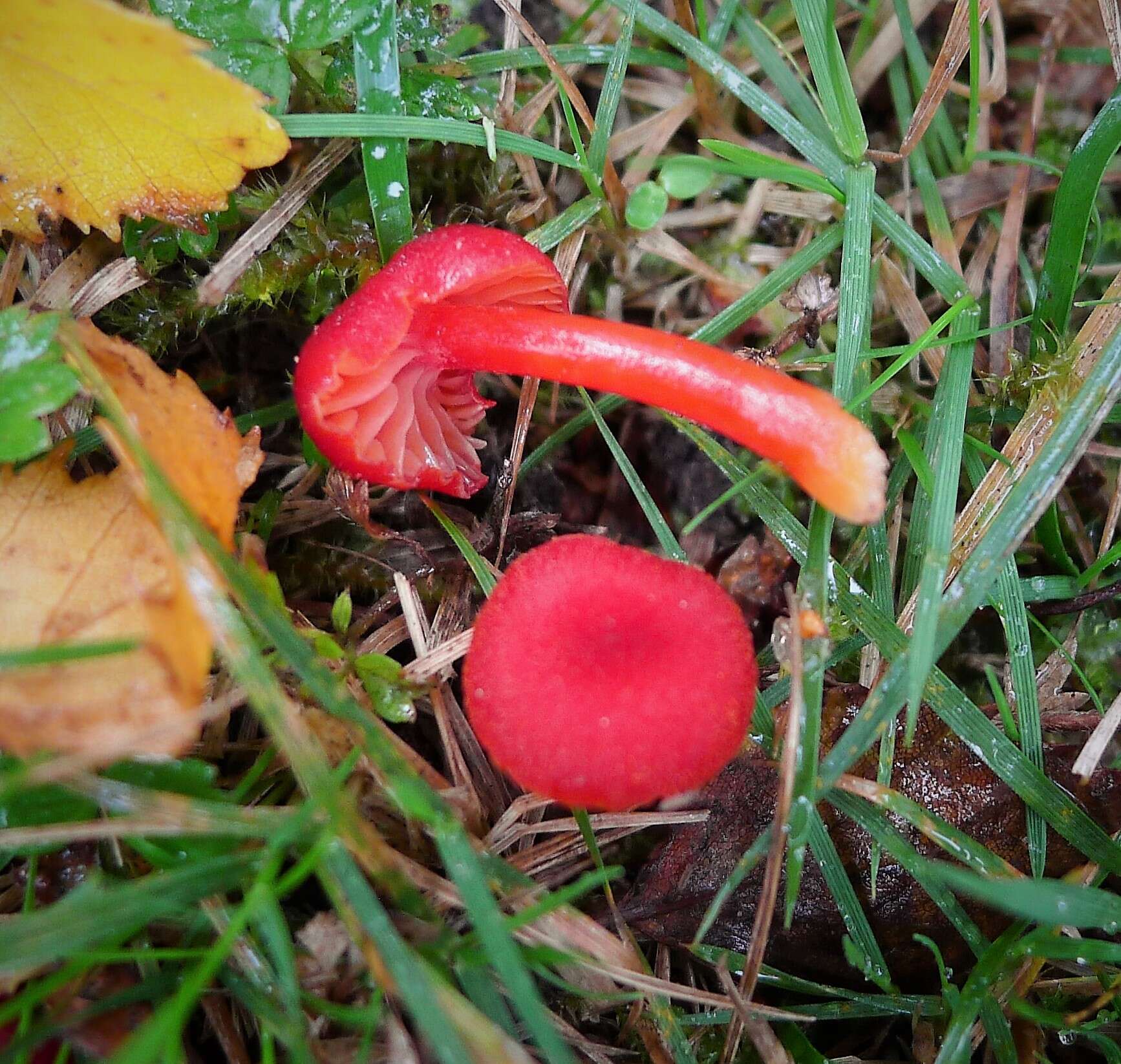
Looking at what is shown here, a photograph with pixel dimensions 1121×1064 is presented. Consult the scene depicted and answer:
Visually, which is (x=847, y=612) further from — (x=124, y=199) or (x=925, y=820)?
(x=124, y=199)

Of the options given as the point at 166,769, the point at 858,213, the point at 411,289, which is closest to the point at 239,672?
the point at 166,769

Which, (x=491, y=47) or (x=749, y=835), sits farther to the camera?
(x=491, y=47)

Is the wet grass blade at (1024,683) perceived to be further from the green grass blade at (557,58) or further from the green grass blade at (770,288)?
the green grass blade at (557,58)

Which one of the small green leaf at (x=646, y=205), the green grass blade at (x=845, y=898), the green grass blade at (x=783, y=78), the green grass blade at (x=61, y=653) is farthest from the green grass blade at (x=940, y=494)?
the green grass blade at (x=61, y=653)

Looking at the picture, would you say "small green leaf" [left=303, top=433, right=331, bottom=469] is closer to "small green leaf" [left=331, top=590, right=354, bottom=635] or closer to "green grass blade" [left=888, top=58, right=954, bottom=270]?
"small green leaf" [left=331, top=590, right=354, bottom=635]

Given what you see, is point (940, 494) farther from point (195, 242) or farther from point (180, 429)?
point (195, 242)
